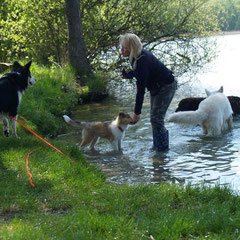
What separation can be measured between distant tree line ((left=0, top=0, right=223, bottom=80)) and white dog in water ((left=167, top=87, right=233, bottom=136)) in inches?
292

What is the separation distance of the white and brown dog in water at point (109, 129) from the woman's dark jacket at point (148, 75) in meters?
1.01

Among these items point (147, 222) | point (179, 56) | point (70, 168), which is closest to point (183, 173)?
point (70, 168)

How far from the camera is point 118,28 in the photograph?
1852 cm

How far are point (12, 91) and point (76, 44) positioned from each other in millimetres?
8951

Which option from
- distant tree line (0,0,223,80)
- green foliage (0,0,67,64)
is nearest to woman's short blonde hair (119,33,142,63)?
distant tree line (0,0,223,80)

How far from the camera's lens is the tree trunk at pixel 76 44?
54.3 ft

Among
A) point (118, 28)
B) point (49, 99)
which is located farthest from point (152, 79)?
point (118, 28)

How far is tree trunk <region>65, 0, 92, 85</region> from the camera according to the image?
16562 millimetres

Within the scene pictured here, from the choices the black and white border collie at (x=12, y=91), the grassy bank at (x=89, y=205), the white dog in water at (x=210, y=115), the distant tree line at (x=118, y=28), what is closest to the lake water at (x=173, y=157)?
the white dog in water at (x=210, y=115)

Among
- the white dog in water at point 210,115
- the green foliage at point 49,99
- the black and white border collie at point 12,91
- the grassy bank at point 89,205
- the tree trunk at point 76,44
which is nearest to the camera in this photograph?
the grassy bank at point 89,205

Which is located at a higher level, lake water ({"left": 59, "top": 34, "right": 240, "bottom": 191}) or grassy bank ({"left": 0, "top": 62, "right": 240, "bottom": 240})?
grassy bank ({"left": 0, "top": 62, "right": 240, "bottom": 240})

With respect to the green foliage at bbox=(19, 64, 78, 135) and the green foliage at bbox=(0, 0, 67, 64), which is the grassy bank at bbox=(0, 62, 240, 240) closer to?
the green foliage at bbox=(19, 64, 78, 135)

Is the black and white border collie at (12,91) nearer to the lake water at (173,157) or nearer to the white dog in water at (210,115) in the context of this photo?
the lake water at (173,157)

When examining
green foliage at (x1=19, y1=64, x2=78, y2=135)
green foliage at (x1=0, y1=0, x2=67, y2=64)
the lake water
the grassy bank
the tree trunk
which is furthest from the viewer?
green foliage at (x1=0, y1=0, x2=67, y2=64)
